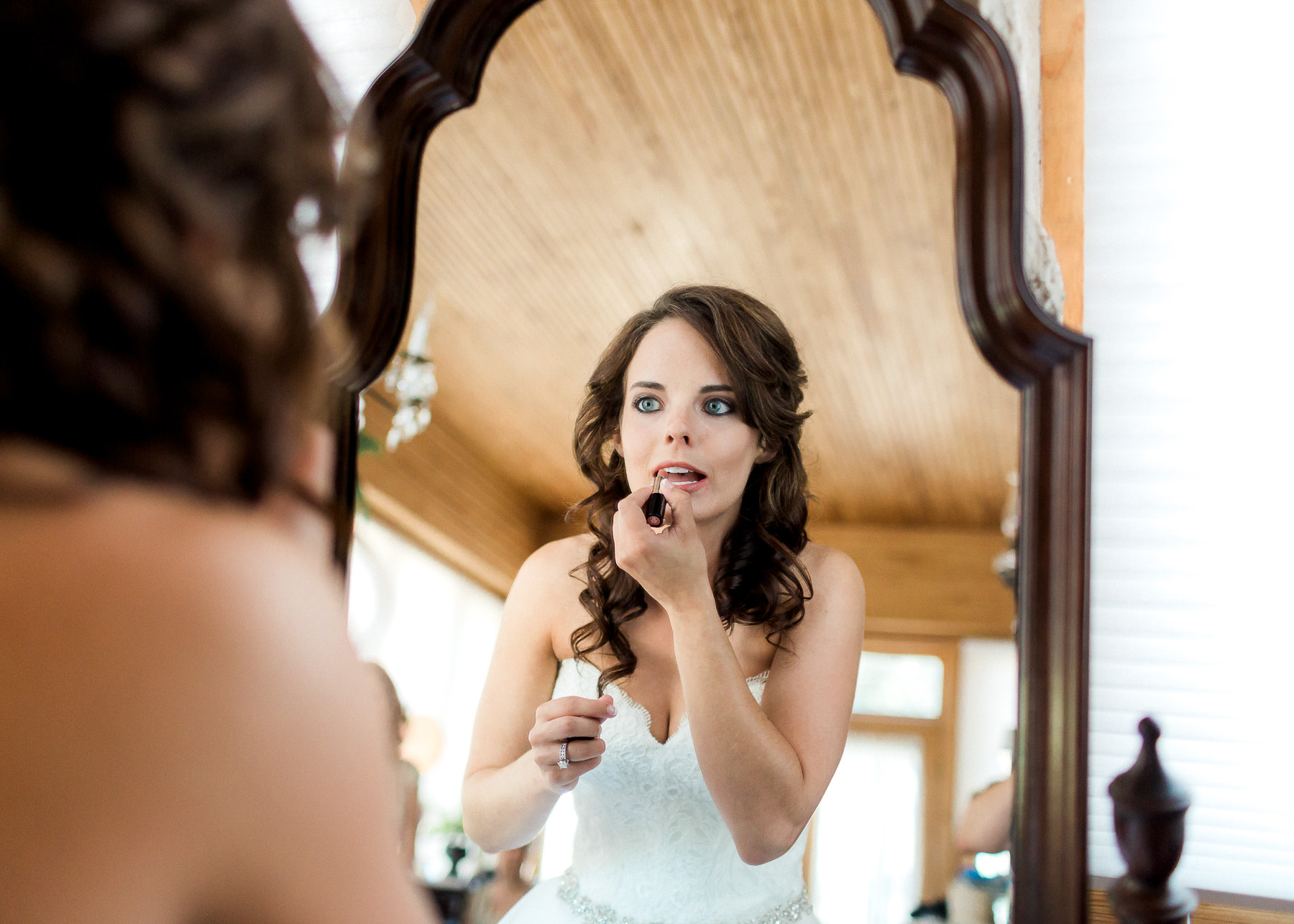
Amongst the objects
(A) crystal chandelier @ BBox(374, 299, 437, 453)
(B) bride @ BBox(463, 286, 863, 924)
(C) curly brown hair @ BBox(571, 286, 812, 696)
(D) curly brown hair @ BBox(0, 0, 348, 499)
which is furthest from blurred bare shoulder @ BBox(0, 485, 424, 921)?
(A) crystal chandelier @ BBox(374, 299, 437, 453)

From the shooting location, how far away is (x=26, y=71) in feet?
1.03

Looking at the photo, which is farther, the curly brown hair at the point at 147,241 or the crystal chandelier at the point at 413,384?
the crystal chandelier at the point at 413,384

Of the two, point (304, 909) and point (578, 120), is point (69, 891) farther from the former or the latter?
point (578, 120)

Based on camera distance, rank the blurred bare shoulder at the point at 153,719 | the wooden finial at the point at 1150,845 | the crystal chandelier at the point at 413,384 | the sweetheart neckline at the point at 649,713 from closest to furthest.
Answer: the blurred bare shoulder at the point at 153,719 < the wooden finial at the point at 1150,845 < the sweetheart neckline at the point at 649,713 < the crystal chandelier at the point at 413,384

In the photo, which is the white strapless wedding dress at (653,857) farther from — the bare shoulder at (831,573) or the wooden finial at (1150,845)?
the wooden finial at (1150,845)

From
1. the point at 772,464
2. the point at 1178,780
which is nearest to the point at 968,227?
the point at 772,464

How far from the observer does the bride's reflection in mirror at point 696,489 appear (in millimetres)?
879

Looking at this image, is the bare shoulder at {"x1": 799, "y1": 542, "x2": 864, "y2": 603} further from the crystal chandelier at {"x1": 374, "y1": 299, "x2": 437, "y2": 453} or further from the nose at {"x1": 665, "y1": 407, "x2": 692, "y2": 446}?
the crystal chandelier at {"x1": 374, "y1": 299, "x2": 437, "y2": 453}

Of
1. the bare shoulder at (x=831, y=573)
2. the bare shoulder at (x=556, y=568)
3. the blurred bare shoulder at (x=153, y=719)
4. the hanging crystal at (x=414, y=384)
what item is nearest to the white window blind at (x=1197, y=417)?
the bare shoulder at (x=831, y=573)

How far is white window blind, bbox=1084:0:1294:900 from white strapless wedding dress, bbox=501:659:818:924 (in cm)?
30

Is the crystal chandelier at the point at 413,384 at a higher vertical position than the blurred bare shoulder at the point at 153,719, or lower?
higher

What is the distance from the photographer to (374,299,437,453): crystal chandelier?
1073 mm

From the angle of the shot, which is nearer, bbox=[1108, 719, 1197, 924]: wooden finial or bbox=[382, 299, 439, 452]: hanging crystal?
bbox=[1108, 719, 1197, 924]: wooden finial

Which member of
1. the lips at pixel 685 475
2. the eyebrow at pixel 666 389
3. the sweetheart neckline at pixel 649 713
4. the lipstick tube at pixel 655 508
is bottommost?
the sweetheart neckline at pixel 649 713
